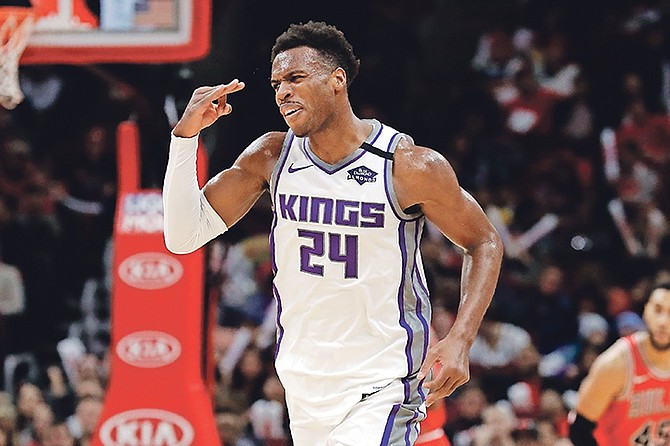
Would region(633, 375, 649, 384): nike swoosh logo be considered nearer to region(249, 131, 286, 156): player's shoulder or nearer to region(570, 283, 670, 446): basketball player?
region(570, 283, 670, 446): basketball player

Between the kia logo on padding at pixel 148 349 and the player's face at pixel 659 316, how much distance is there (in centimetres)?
288

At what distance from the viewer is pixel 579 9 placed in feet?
42.8

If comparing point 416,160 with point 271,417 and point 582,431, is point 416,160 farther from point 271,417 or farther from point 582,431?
point 271,417

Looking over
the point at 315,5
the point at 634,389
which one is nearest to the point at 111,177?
the point at 315,5

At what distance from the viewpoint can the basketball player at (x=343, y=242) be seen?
4.05 metres

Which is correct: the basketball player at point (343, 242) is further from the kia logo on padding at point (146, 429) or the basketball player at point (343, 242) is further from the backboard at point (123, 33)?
the kia logo on padding at point (146, 429)

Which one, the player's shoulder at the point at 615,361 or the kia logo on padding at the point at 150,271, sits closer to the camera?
the player's shoulder at the point at 615,361

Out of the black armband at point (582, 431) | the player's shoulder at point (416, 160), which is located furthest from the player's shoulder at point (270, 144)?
the black armband at point (582, 431)

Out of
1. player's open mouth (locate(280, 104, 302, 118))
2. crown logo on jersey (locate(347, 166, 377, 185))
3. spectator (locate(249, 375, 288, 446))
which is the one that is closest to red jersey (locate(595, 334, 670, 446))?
crown logo on jersey (locate(347, 166, 377, 185))

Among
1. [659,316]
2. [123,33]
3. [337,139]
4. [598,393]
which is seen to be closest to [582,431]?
[598,393]

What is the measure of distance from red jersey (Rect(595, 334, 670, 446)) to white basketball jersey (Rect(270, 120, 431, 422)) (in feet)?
7.90

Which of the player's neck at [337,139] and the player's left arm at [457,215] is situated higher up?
the player's neck at [337,139]

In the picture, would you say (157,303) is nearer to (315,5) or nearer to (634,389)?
(634,389)

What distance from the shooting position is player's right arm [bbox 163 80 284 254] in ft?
13.5
